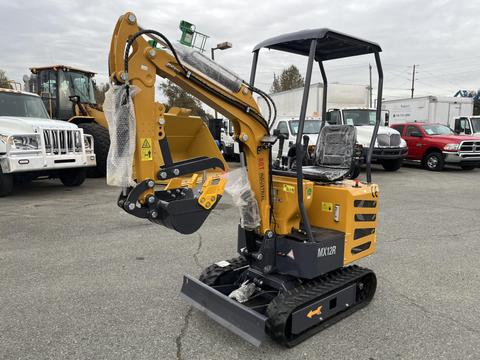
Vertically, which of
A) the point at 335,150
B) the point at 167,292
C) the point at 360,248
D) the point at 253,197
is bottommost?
the point at 167,292

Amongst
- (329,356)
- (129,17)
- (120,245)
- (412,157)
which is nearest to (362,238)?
(329,356)

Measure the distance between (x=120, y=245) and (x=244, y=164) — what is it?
3.09 m

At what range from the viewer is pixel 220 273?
3.96 meters

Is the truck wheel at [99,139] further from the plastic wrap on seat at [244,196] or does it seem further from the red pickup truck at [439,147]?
the red pickup truck at [439,147]

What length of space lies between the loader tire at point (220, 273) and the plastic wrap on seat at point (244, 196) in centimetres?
65

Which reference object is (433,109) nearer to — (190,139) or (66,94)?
(66,94)

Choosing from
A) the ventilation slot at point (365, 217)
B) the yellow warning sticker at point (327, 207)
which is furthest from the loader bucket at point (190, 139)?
the ventilation slot at point (365, 217)

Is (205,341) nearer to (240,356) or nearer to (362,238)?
(240,356)

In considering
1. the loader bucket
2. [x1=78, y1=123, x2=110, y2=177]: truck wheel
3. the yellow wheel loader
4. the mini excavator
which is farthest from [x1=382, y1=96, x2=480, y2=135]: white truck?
the loader bucket

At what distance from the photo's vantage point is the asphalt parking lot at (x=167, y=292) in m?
3.28

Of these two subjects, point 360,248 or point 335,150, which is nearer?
point 360,248

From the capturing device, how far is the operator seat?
4434 millimetres

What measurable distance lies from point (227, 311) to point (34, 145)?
25.3 ft

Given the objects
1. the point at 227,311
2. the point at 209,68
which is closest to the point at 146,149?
the point at 209,68
